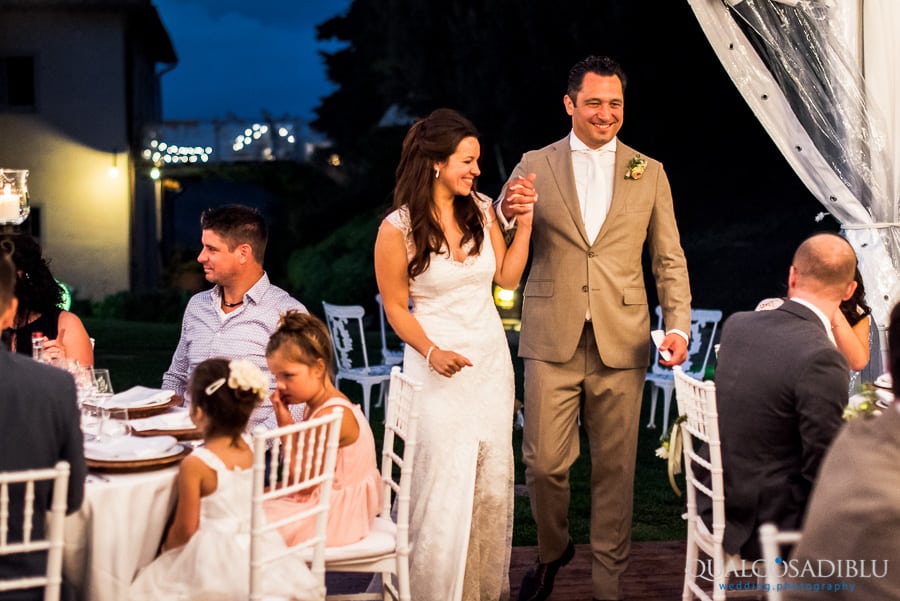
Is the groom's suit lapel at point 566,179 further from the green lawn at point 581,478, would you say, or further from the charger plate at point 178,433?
the green lawn at point 581,478

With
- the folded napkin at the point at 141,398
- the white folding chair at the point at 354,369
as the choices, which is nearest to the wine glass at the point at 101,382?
the folded napkin at the point at 141,398

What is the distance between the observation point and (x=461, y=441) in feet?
11.9

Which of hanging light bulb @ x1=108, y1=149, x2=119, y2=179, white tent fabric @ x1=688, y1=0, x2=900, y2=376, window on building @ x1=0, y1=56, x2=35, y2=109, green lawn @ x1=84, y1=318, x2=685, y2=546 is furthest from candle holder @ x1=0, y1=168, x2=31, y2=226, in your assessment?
window on building @ x1=0, y1=56, x2=35, y2=109

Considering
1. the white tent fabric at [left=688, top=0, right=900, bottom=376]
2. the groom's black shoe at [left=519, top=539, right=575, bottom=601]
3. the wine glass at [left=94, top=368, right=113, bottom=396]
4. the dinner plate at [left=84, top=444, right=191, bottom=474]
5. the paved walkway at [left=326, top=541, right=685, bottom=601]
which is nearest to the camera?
the dinner plate at [left=84, top=444, right=191, bottom=474]

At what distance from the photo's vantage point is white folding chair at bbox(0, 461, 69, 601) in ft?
7.52

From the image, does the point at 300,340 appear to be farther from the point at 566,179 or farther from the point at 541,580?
the point at 541,580

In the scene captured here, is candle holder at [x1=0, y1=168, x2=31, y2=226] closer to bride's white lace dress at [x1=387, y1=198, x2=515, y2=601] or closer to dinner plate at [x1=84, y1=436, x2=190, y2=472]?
dinner plate at [x1=84, y1=436, x2=190, y2=472]

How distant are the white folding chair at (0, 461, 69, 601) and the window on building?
57.5ft

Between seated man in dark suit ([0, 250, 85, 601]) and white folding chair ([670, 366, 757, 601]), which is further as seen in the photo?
white folding chair ([670, 366, 757, 601])

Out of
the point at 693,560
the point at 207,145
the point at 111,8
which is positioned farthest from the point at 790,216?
the point at 693,560

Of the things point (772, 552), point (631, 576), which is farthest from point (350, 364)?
point (772, 552)

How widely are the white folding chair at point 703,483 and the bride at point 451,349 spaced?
65cm

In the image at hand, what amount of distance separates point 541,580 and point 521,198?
4.71 ft

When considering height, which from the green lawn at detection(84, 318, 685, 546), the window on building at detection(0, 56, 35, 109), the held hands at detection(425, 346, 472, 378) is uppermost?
the window on building at detection(0, 56, 35, 109)
